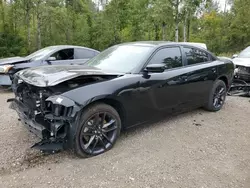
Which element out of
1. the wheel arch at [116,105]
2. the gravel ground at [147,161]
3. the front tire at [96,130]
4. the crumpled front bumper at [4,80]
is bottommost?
the gravel ground at [147,161]

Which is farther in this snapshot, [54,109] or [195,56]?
[195,56]

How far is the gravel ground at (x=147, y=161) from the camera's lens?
275 centimetres

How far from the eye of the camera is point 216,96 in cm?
529

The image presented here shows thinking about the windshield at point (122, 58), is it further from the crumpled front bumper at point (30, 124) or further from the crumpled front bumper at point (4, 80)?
the crumpled front bumper at point (4, 80)

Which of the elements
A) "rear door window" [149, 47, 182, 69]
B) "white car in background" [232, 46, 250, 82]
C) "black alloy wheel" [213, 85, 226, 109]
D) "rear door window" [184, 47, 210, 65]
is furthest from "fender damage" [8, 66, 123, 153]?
"white car in background" [232, 46, 250, 82]

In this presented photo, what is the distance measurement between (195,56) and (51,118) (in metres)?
3.10

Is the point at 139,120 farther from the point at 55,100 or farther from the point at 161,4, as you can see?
the point at 161,4

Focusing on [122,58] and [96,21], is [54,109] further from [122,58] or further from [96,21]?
[96,21]

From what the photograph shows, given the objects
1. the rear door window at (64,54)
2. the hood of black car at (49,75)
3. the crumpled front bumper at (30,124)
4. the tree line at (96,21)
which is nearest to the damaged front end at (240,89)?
the hood of black car at (49,75)

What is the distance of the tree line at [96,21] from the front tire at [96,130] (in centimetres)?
1240

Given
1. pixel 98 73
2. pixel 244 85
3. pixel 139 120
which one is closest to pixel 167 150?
pixel 139 120

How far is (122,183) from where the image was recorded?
8.92 ft

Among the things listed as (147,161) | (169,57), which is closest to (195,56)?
(169,57)

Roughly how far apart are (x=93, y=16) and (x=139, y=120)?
21.6m
